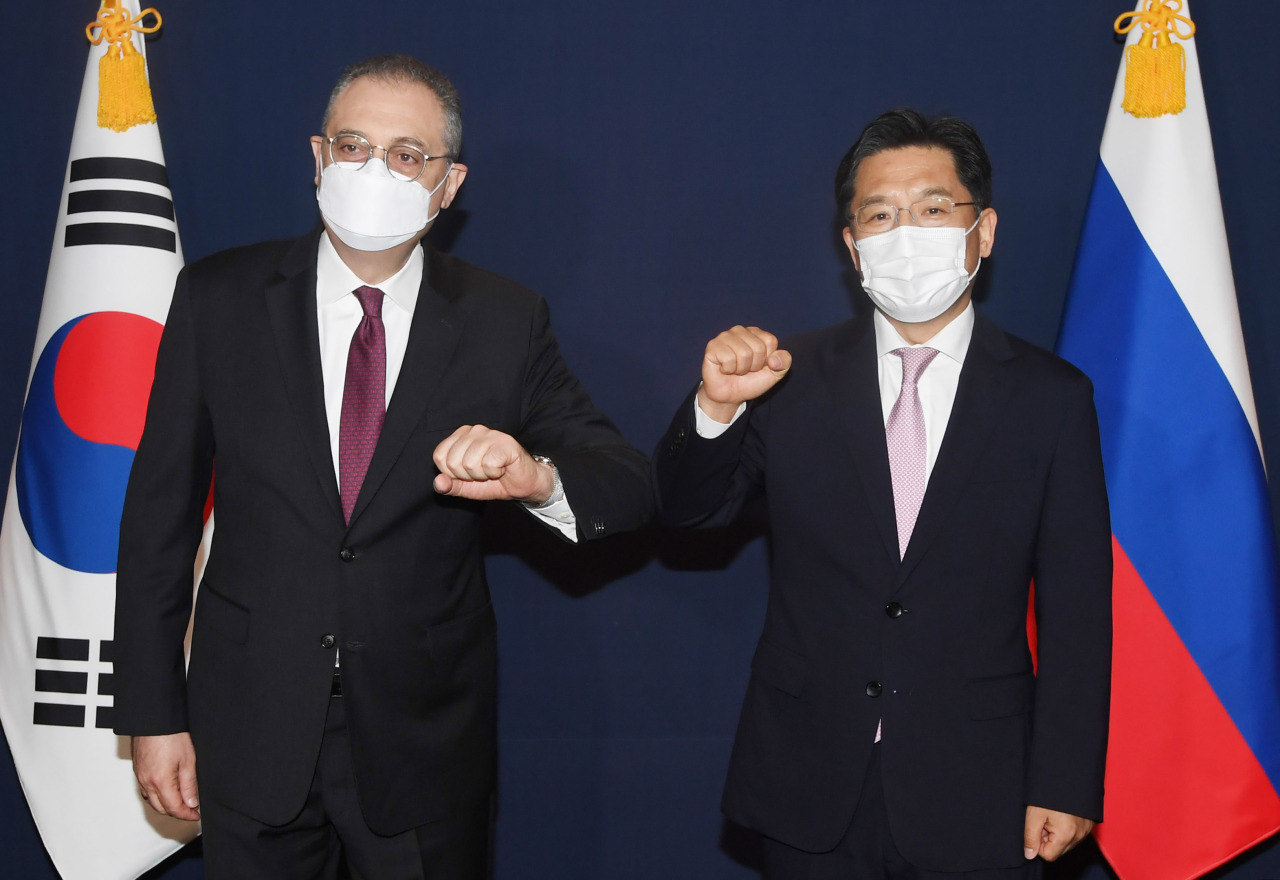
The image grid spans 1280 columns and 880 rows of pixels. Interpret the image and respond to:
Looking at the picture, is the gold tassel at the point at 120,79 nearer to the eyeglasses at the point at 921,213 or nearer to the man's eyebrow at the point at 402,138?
the man's eyebrow at the point at 402,138

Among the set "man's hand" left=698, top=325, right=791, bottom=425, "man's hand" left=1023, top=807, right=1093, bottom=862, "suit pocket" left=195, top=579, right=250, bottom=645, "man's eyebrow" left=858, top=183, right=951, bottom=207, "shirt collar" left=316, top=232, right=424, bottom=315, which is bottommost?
→ "man's hand" left=1023, top=807, right=1093, bottom=862

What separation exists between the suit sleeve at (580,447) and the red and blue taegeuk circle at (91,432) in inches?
36.8

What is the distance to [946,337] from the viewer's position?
182cm

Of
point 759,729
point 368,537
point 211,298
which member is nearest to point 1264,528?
point 759,729

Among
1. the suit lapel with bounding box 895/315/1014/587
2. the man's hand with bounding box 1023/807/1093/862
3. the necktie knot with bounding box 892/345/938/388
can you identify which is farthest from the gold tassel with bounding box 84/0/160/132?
the man's hand with bounding box 1023/807/1093/862

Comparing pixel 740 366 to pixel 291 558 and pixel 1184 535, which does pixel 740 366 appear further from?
pixel 1184 535

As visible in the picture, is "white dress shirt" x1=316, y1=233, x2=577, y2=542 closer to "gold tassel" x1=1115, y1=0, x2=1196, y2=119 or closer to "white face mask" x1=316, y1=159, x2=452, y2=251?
"white face mask" x1=316, y1=159, x2=452, y2=251

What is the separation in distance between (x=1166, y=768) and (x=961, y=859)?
2.92ft

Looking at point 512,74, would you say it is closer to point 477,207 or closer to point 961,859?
point 477,207

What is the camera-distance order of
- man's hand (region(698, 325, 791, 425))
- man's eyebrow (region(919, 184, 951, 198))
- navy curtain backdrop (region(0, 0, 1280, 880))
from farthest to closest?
navy curtain backdrop (region(0, 0, 1280, 880)) → man's eyebrow (region(919, 184, 951, 198)) → man's hand (region(698, 325, 791, 425))

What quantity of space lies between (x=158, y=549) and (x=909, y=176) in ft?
4.30

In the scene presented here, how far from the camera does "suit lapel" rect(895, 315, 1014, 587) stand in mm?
1663

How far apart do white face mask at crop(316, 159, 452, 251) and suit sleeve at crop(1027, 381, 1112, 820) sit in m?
1.07

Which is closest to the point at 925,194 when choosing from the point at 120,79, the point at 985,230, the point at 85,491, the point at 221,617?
the point at 985,230
